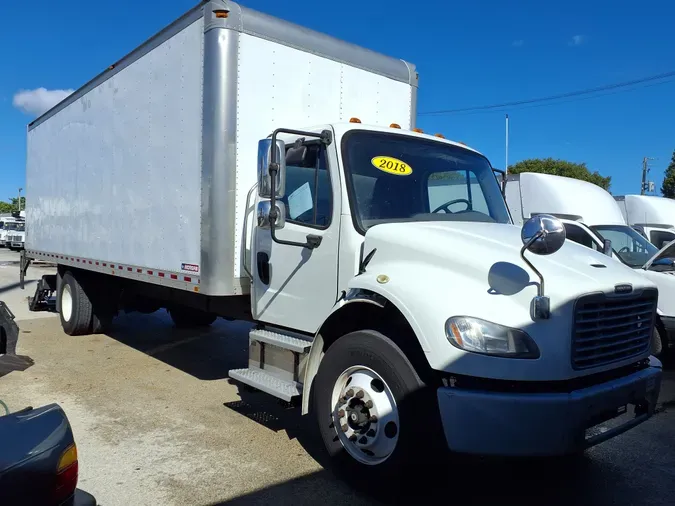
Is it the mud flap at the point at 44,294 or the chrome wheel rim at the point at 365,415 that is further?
the mud flap at the point at 44,294

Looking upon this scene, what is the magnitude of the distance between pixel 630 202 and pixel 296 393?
1244 cm

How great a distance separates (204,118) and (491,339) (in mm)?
3220

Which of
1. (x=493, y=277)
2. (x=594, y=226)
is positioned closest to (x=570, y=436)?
(x=493, y=277)

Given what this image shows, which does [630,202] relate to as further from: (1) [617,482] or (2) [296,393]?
(2) [296,393]

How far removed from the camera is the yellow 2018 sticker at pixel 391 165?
4.42 metres

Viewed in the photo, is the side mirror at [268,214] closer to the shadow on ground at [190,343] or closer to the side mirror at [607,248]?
the side mirror at [607,248]

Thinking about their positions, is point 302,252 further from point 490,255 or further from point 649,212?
point 649,212

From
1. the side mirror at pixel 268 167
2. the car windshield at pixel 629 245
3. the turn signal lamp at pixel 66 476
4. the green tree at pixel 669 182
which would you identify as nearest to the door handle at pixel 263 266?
the side mirror at pixel 268 167

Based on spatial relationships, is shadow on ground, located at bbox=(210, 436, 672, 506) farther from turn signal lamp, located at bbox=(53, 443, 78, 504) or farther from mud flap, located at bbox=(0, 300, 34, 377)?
mud flap, located at bbox=(0, 300, 34, 377)

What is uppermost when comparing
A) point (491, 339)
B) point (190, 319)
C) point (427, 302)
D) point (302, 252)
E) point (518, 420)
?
point (302, 252)

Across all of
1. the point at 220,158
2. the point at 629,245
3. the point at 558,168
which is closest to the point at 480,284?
the point at 220,158

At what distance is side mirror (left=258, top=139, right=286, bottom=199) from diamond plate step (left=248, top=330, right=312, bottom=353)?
3.72 ft

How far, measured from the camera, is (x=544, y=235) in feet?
10.2

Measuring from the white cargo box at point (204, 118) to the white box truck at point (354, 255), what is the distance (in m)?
0.02
